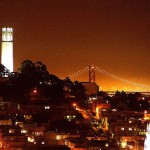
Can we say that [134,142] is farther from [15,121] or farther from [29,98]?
[29,98]

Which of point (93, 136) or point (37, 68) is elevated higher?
point (37, 68)

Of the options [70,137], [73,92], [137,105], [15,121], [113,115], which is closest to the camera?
[70,137]

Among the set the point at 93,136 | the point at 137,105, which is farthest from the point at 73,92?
the point at 93,136

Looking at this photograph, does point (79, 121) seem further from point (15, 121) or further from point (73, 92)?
point (73, 92)

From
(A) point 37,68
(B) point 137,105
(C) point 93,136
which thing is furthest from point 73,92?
(C) point 93,136

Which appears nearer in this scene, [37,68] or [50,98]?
[50,98]

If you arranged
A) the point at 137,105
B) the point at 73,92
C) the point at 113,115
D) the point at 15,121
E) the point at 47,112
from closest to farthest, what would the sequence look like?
the point at 15,121
the point at 47,112
the point at 113,115
the point at 73,92
the point at 137,105
